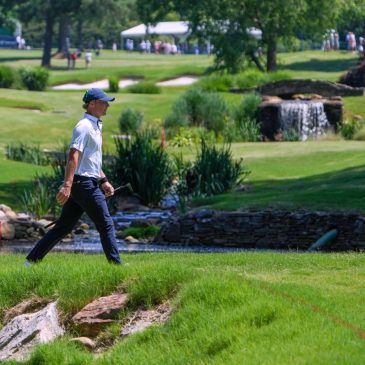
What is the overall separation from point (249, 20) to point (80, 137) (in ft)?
159

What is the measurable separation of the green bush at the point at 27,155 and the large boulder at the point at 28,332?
68.4ft

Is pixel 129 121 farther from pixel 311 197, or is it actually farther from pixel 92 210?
pixel 92 210

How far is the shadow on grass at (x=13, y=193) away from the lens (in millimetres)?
25766

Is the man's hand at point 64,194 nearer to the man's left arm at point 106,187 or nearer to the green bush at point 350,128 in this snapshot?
the man's left arm at point 106,187

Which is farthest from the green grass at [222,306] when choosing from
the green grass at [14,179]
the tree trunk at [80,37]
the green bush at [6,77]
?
the tree trunk at [80,37]

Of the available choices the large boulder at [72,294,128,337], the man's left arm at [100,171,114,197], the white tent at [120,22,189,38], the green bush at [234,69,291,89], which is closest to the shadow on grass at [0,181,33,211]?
the man's left arm at [100,171,114,197]

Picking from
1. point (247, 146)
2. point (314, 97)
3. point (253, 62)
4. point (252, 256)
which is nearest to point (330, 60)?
point (253, 62)

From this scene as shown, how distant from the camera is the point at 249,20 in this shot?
60.2 metres

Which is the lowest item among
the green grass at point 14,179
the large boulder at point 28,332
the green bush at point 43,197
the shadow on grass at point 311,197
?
the green grass at point 14,179

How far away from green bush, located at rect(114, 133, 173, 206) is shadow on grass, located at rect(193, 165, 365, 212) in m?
2.27

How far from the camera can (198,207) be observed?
23453mm

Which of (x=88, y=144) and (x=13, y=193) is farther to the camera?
(x=13, y=193)

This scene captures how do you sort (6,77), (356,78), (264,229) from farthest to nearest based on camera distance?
(6,77) < (356,78) < (264,229)

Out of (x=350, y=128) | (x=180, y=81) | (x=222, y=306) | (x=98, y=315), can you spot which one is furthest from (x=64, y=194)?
(x=180, y=81)
